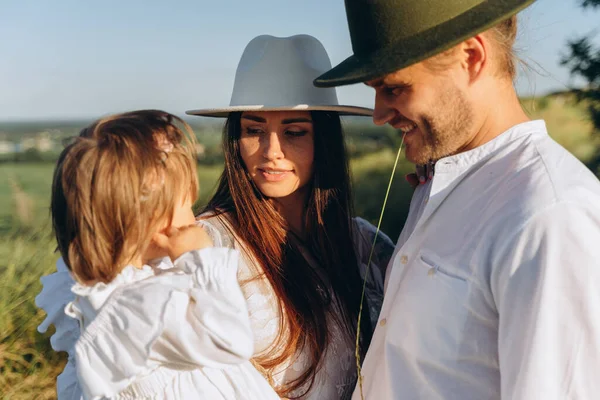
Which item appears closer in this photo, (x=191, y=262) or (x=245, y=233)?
(x=191, y=262)

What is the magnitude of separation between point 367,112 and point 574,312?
145cm

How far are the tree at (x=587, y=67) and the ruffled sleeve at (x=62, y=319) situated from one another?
349cm

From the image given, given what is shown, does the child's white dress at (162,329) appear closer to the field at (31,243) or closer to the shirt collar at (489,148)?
the shirt collar at (489,148)

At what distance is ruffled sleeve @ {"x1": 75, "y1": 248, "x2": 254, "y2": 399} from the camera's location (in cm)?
170

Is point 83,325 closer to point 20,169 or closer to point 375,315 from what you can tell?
point 375,315

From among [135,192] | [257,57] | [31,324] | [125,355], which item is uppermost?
[257,57]

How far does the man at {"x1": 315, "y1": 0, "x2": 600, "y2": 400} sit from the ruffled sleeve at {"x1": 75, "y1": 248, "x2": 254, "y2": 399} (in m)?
0.55

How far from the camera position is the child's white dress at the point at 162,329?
1706 millimetres

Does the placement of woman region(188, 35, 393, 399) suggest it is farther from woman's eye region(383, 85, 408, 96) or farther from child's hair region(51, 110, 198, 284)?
child's hair region(51, 110, 198, 284)

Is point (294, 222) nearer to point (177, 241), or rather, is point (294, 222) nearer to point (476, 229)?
point (177, 241)

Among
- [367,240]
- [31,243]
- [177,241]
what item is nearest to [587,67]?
[367,240]

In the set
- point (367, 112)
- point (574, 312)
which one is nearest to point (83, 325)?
point (574, 312)

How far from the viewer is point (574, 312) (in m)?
1.60

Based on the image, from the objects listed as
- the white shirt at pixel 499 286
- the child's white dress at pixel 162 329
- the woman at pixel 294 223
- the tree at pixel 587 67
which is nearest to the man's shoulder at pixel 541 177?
the white shirt at pixel 499 286
